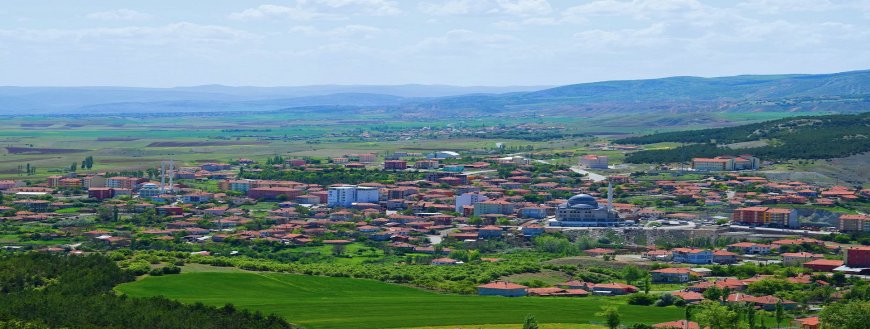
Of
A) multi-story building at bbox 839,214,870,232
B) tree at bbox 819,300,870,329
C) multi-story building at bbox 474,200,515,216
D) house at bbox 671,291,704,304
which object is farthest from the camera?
multi-story building at bbox 474,200,515,216

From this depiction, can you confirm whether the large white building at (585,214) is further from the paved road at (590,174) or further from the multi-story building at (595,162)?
the multi-story building at (595,162)

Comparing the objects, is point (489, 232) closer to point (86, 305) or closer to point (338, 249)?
point (338, 249)

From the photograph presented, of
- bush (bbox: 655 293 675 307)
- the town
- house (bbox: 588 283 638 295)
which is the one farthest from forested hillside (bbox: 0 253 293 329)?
house (bbox: 588 283 638 295)

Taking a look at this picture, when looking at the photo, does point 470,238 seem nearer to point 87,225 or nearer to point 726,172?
point 87,225

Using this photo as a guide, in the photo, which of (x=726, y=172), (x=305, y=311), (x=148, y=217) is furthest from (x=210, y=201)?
(x=305, y=311)

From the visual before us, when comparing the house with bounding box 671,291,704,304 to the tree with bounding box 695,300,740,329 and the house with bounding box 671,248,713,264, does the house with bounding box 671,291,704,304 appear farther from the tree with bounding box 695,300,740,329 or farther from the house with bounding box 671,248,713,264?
the house with bounding box 671,248,713,264

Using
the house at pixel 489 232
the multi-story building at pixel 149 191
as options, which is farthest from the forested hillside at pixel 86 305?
the multi-story building at pixel 149 191

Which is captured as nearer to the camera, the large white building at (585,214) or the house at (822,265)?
the house at (822,265)

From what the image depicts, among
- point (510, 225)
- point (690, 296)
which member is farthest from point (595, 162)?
point (690, 296)
